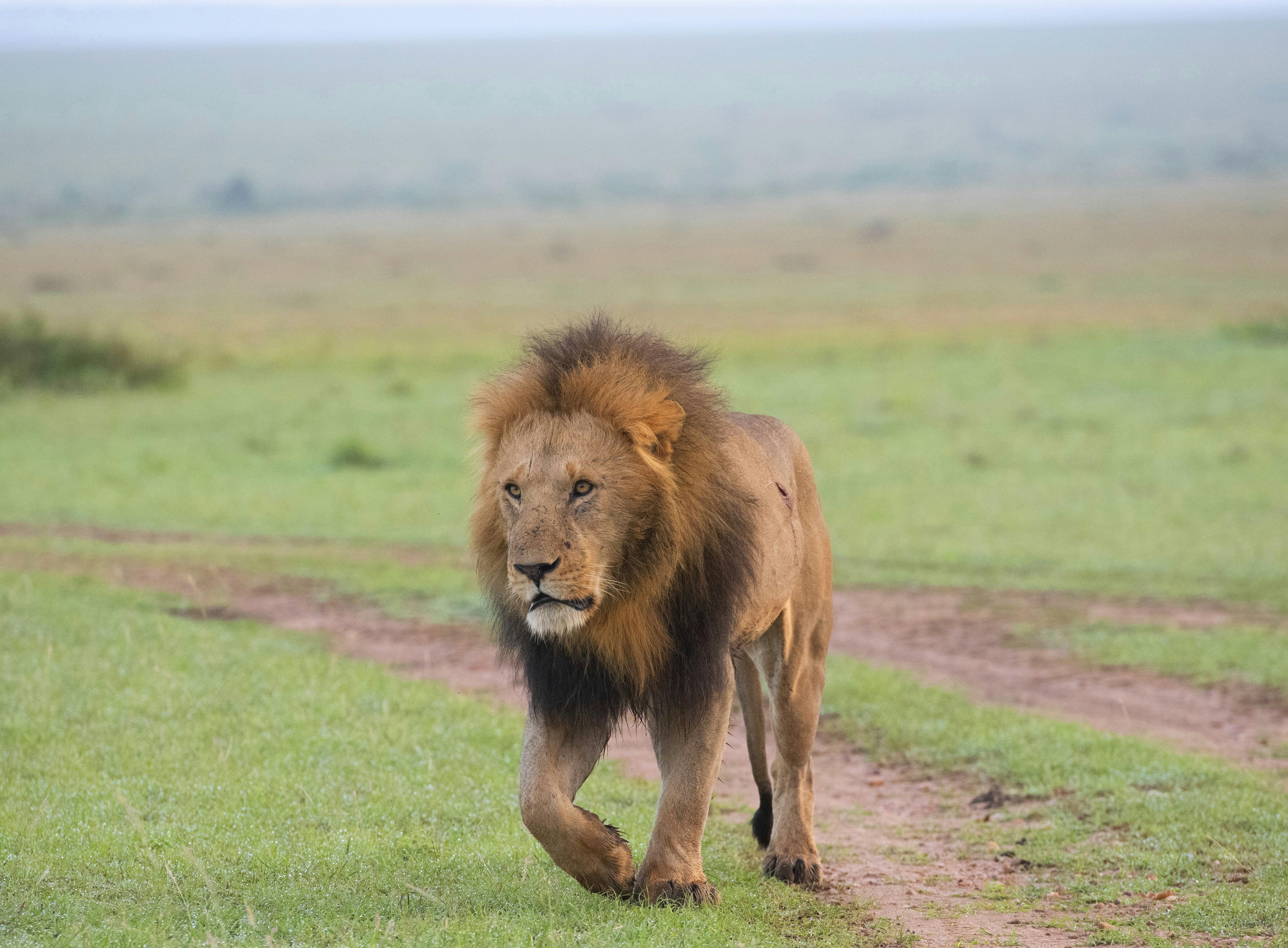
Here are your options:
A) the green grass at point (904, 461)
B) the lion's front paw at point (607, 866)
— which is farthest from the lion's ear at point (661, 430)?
the lion's front paw at point (607, 866)

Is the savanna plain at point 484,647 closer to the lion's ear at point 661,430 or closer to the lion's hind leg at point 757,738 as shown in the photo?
the lion's hind leg at point 757,738

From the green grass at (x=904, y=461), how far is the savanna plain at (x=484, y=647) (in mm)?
92

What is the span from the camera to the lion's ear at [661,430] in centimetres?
457

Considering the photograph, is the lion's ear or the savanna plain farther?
the savanna plain

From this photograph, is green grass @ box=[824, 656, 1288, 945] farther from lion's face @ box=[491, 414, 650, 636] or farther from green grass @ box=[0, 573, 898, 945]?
lion's face @ box=[491, 414, 650, 636]

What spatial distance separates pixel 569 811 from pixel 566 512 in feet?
3.18

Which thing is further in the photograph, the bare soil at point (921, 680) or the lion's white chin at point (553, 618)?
the bare soil at point (921, 680)

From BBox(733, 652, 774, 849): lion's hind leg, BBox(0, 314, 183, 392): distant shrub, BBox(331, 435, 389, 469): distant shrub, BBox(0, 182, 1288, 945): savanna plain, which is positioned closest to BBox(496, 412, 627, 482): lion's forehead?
BBox(0, 182, 1288, 945): savanna plain

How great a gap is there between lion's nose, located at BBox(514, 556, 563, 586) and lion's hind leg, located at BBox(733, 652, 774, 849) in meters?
1.70

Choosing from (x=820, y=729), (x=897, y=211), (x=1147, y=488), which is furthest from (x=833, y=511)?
(x=897, y=211)

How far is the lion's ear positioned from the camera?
4.57 meters

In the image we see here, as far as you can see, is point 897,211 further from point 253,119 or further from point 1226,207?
point 253,119

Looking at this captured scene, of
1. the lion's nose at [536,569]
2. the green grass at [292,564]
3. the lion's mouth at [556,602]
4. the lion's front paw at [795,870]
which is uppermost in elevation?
the lion's nose at [536,569]

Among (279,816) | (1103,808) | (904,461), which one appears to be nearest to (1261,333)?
(904,461)
